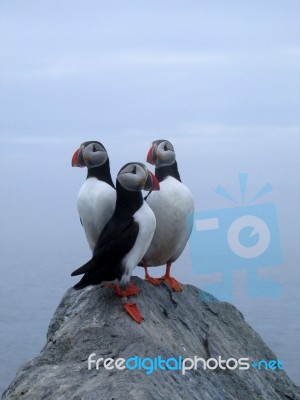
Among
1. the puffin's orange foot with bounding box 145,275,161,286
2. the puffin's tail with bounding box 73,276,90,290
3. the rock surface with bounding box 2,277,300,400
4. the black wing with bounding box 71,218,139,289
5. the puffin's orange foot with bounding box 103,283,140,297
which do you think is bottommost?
the rock surface with bounding box 2,277,300,400

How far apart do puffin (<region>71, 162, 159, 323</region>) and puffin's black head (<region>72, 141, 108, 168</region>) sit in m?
0.31

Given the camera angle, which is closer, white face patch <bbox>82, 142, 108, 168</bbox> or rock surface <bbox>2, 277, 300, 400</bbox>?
rock surface <bbox>2, 277, 300, 400</bbox>

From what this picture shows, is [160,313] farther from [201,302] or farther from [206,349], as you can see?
[201,302]

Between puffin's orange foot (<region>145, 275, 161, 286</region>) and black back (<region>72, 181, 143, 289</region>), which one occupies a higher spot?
black back (<region>72, 181, 143, 289</region>)

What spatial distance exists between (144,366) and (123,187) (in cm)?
150

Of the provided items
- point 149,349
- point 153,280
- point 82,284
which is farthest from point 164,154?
point 149,349

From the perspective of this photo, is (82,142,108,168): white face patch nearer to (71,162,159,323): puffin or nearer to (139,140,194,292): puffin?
(71,162,159,323): puffin

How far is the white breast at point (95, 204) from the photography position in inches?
259

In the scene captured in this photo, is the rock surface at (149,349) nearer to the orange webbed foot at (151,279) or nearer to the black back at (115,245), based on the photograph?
the orange webbed foot at (151,279)

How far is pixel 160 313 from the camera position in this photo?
6781 mm

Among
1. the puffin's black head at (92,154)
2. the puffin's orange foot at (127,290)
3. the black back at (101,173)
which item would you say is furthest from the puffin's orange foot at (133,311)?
the puffin's black head at (92,154)

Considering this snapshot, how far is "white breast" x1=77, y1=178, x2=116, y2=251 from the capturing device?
658cm

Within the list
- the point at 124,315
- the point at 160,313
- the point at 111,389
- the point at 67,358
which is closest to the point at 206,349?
the point at 160,313

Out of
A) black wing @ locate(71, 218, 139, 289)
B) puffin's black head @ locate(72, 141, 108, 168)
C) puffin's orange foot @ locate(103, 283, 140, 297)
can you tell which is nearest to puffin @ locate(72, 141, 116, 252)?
puffin's black head @ locate(72, 141, 108, 168)
